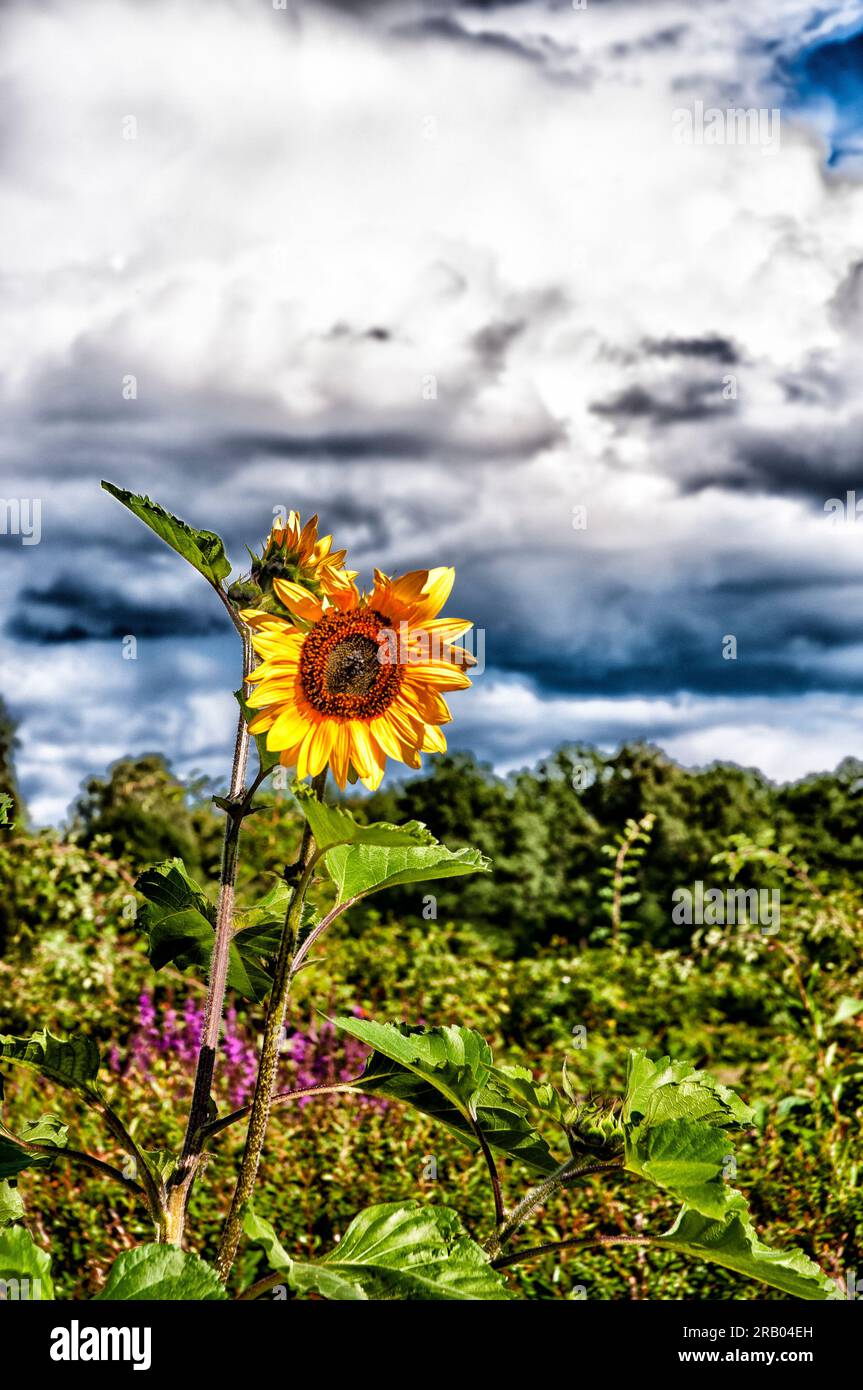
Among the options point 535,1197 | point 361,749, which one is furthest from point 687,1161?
point 361,749

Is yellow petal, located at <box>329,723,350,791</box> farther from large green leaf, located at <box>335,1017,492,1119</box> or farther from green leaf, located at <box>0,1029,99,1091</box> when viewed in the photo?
green leaf, located at <box>0,1029,99,1091</box>

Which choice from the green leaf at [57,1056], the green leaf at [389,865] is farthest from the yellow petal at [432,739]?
the green leaf at [57,1056]

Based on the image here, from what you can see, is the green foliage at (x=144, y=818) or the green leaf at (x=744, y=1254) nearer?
the green leaf at (x=744, y=1254)

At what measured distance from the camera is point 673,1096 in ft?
4.39

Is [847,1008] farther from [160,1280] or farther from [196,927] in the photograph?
[160,1280]

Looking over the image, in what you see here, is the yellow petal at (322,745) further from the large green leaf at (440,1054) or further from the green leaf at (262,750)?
the large green leaf at (440,1054)

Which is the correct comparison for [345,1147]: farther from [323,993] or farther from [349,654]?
[349,654]

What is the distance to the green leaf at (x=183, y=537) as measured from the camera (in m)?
1.32

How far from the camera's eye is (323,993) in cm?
432

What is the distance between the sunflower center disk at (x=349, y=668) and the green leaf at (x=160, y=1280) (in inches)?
21.7

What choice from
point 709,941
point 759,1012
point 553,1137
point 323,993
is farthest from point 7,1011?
point 759,1012
